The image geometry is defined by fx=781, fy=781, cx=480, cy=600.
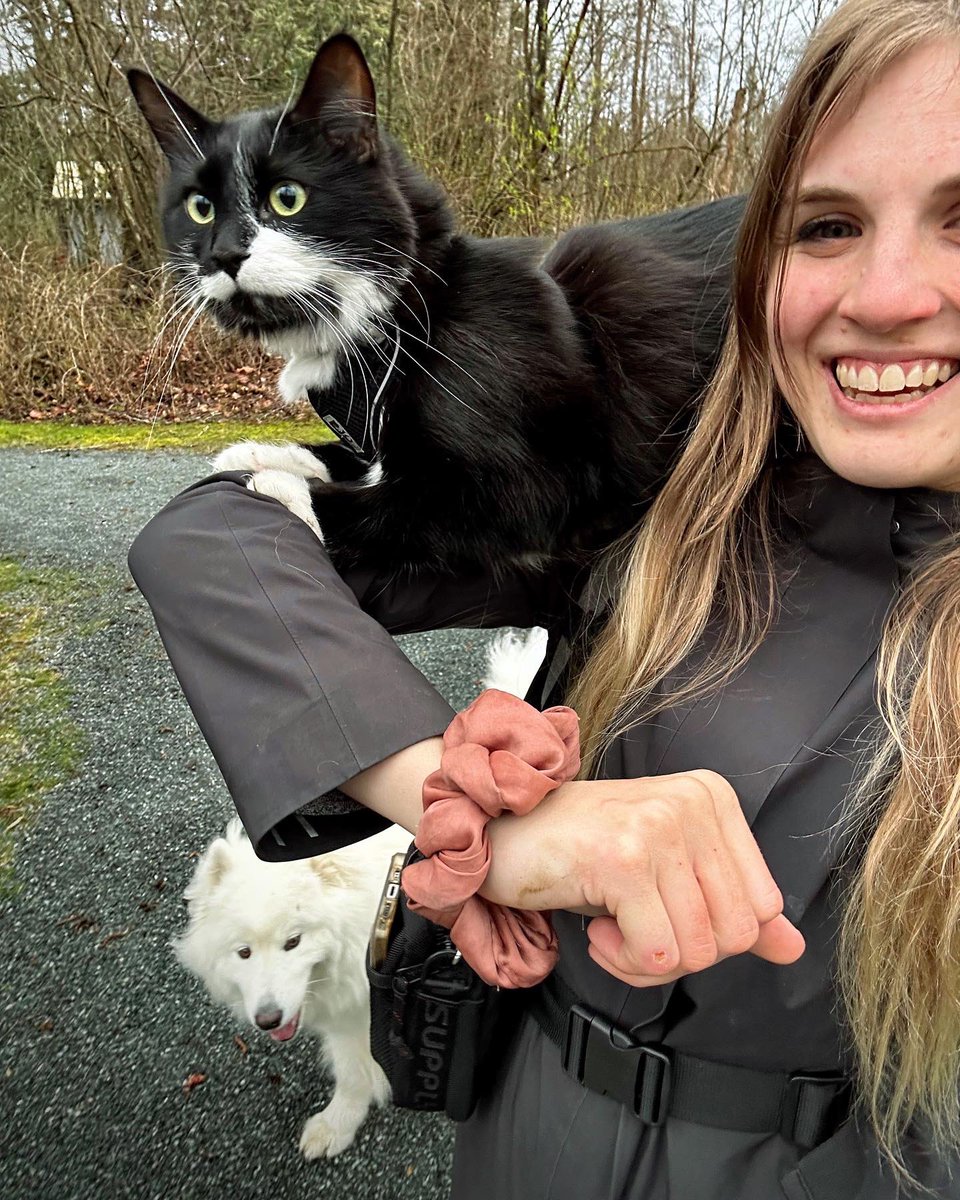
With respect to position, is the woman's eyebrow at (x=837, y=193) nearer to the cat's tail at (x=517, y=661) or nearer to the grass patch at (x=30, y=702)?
the cat's tail at (x=517, y=661)

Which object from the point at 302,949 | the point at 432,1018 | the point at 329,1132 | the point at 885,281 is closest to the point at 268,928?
the point at 302,949

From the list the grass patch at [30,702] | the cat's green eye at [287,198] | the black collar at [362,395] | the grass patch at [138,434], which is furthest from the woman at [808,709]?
the grass patch at [138,434]

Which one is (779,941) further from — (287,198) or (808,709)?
(287,198)

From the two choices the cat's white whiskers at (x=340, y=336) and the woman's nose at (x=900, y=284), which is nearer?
the woman's nose at (x=900, y=284)

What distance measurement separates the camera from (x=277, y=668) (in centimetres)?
82

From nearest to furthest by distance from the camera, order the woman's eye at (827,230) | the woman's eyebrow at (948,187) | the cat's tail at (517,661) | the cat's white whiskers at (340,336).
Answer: the woman's eyebrow at (948,187)
the woman's eye at (827,230)
the cat's white whiskers at (340,336)
the cat's tail at (517,661)

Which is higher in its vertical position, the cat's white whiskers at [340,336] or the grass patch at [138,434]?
the cat's white whiskers at [340,336]

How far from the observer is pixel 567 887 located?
2.07 feet

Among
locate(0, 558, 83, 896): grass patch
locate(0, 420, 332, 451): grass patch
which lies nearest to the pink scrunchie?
locate(0, 558, 83, 896): grass patch

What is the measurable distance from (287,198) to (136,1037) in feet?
6.45

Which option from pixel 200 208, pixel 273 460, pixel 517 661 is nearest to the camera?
pixel 273 460

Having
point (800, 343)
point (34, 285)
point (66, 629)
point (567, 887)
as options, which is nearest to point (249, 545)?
point (567, 887)

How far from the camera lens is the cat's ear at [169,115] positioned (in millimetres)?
1445

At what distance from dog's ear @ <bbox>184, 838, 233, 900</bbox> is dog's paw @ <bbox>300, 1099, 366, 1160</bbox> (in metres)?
0.58
